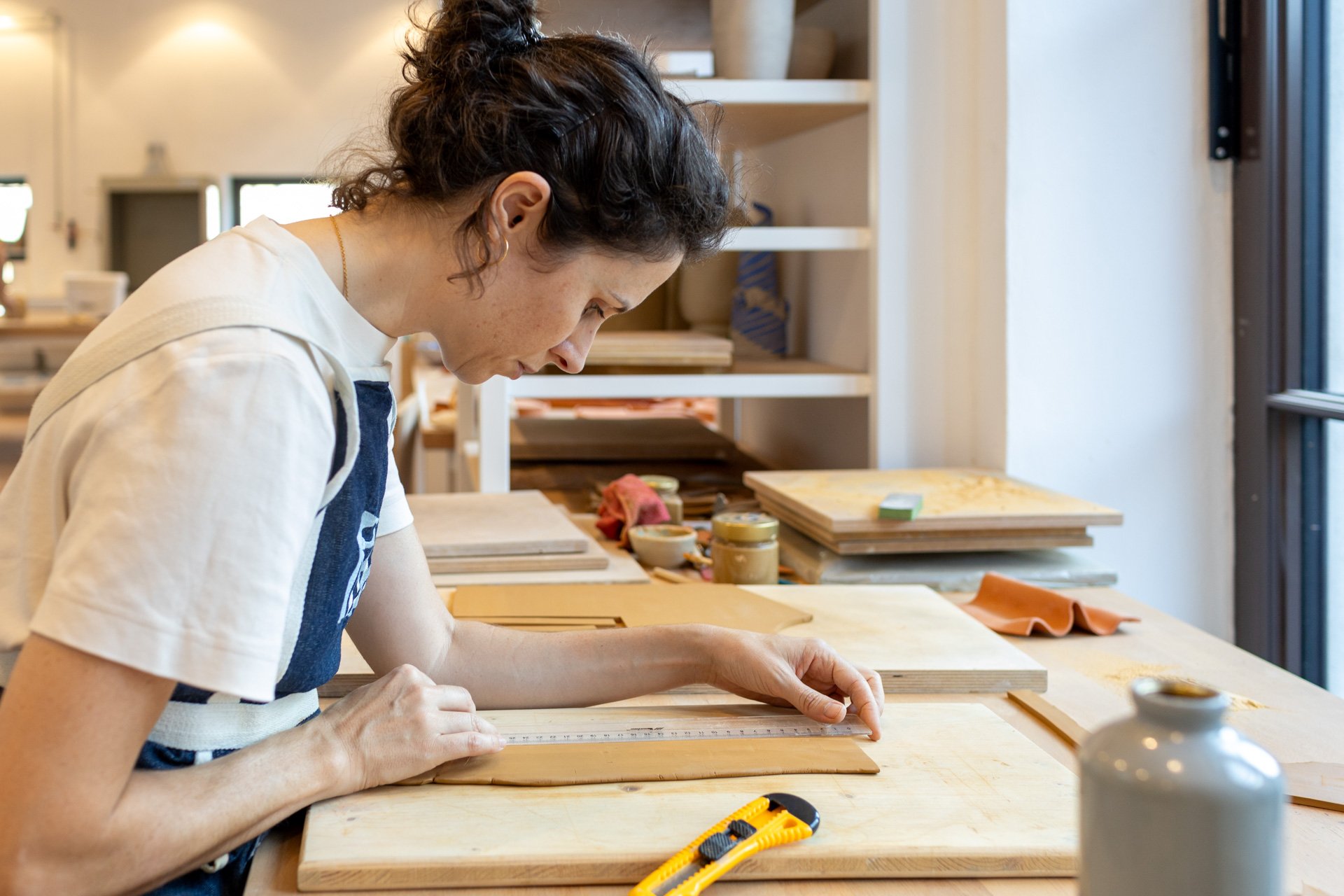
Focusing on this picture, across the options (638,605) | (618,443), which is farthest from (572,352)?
(618,443)

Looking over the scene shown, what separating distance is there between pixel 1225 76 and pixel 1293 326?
1.57 ft

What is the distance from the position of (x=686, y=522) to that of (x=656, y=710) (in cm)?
116

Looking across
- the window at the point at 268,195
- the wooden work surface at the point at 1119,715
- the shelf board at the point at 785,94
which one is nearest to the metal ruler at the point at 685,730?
the wooden work surface at the point at 1119,715

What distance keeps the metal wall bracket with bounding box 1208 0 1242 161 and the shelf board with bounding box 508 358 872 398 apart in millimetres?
788

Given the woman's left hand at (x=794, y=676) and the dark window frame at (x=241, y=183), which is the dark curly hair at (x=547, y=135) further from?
the dark window frame at (x=241, y=183)

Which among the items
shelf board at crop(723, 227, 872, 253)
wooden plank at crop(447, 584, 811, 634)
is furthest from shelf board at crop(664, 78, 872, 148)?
wooden plank at crop(447, 584, 811, 634)

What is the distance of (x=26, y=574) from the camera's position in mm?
847

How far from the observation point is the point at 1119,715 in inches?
49.2

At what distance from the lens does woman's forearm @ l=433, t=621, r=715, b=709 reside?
1.24 metres

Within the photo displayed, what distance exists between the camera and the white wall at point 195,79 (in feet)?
34.7

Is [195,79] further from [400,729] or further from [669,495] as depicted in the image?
[400,729]

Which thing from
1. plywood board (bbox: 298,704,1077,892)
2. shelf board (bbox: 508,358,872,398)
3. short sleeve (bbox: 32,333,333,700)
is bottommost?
plywood board (bbox: 298,704,1077,892)

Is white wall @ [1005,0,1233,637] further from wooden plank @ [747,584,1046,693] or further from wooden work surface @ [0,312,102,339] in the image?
wooden work surface @ [0,312,102,339]

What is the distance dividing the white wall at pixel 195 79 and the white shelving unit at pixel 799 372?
8.92 metres
